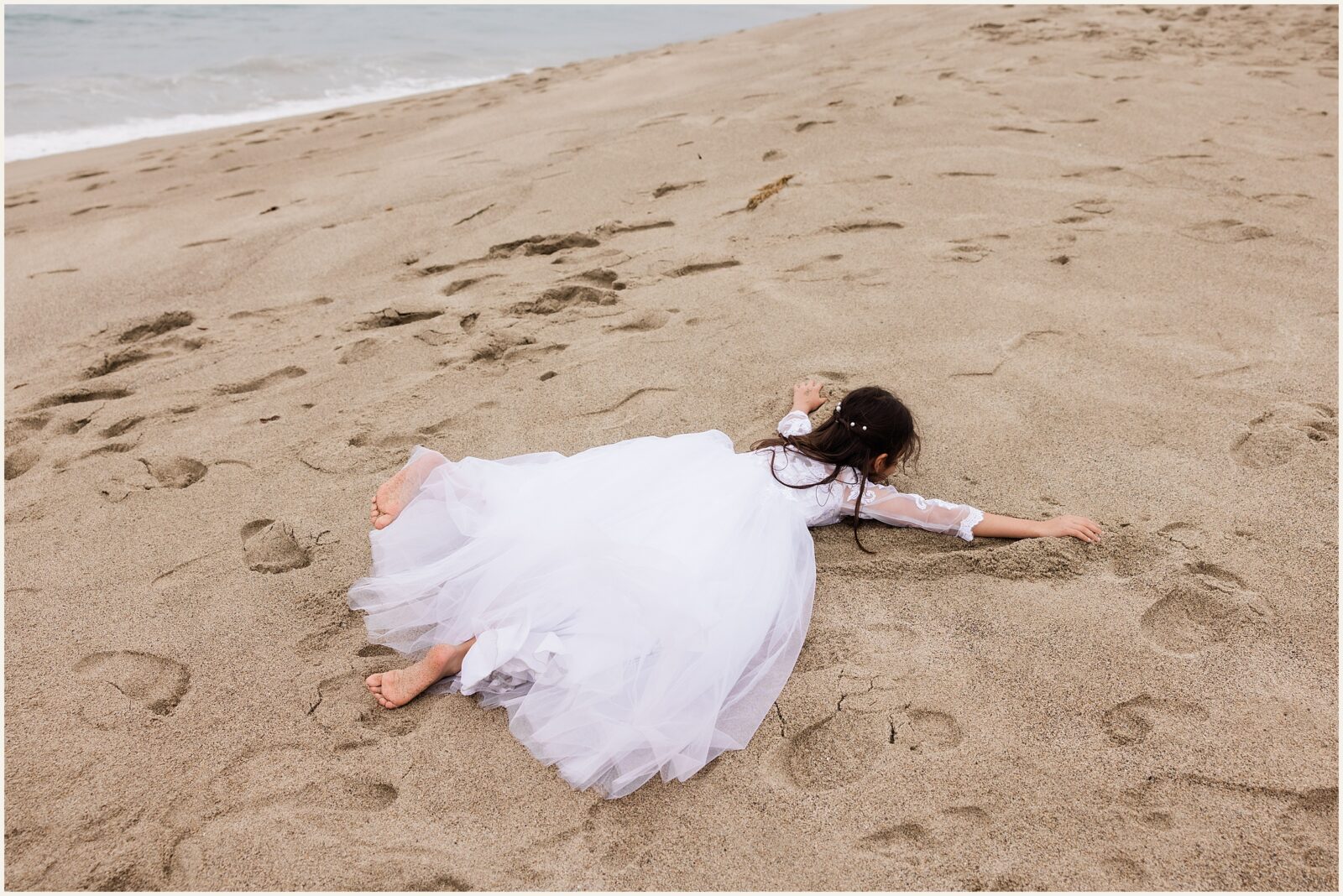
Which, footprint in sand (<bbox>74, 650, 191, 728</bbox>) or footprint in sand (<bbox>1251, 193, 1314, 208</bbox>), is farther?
footprint in sand (<bbox>1251, 193, 1314, 208</bbox>)

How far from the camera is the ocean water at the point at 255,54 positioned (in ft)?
28.4

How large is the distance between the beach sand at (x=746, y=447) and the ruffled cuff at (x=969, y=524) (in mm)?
26

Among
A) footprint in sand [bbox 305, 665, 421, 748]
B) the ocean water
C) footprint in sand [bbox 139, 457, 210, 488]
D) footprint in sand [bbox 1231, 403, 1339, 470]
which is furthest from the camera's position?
the ocean water

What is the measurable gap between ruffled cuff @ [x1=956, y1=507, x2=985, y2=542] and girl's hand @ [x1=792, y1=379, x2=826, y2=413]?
2.01ft

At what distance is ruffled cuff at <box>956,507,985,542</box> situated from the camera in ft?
7.68

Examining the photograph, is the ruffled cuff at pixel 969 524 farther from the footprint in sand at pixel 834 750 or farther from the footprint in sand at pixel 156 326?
the footprint in sand at pixel 156 326

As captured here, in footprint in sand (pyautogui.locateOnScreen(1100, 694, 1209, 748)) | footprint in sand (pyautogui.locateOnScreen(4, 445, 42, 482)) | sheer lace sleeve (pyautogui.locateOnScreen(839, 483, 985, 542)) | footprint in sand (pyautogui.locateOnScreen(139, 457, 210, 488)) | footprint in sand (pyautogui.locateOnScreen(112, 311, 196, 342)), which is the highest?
footprint in sand (pyautogui.locateOnScreen(112, 311, 196, 342))

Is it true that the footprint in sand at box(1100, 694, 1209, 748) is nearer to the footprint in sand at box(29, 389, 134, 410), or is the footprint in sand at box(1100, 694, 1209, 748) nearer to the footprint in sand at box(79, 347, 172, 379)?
the footprint in sand at box(29, 389, 134, 410)

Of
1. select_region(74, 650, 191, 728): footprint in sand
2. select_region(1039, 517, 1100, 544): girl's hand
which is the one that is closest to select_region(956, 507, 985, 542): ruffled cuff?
select_region(1039, 517, 1100, 544): girl's hand

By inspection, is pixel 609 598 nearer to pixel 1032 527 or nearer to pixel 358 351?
pixel 1032 527

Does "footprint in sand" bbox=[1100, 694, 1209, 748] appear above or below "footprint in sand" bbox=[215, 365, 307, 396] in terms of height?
below

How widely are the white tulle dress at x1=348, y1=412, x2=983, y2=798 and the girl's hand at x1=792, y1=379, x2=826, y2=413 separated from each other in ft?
1.02

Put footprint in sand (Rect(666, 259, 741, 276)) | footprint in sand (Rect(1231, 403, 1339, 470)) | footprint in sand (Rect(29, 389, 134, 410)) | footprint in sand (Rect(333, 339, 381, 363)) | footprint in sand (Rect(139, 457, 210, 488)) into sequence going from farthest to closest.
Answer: footprint in sand (Rect(666, 259, 741, 276))
footprint in sand (Rect(333, 339, 381, 363))
footprint in sand (Rect(29, 389, 134, 410))
footprint in sand (Rect(139, 457, 210, 488))
footprint in sand (Rect(1231, 403, 1339, 470))

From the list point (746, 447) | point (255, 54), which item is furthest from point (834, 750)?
point (255, 54)
